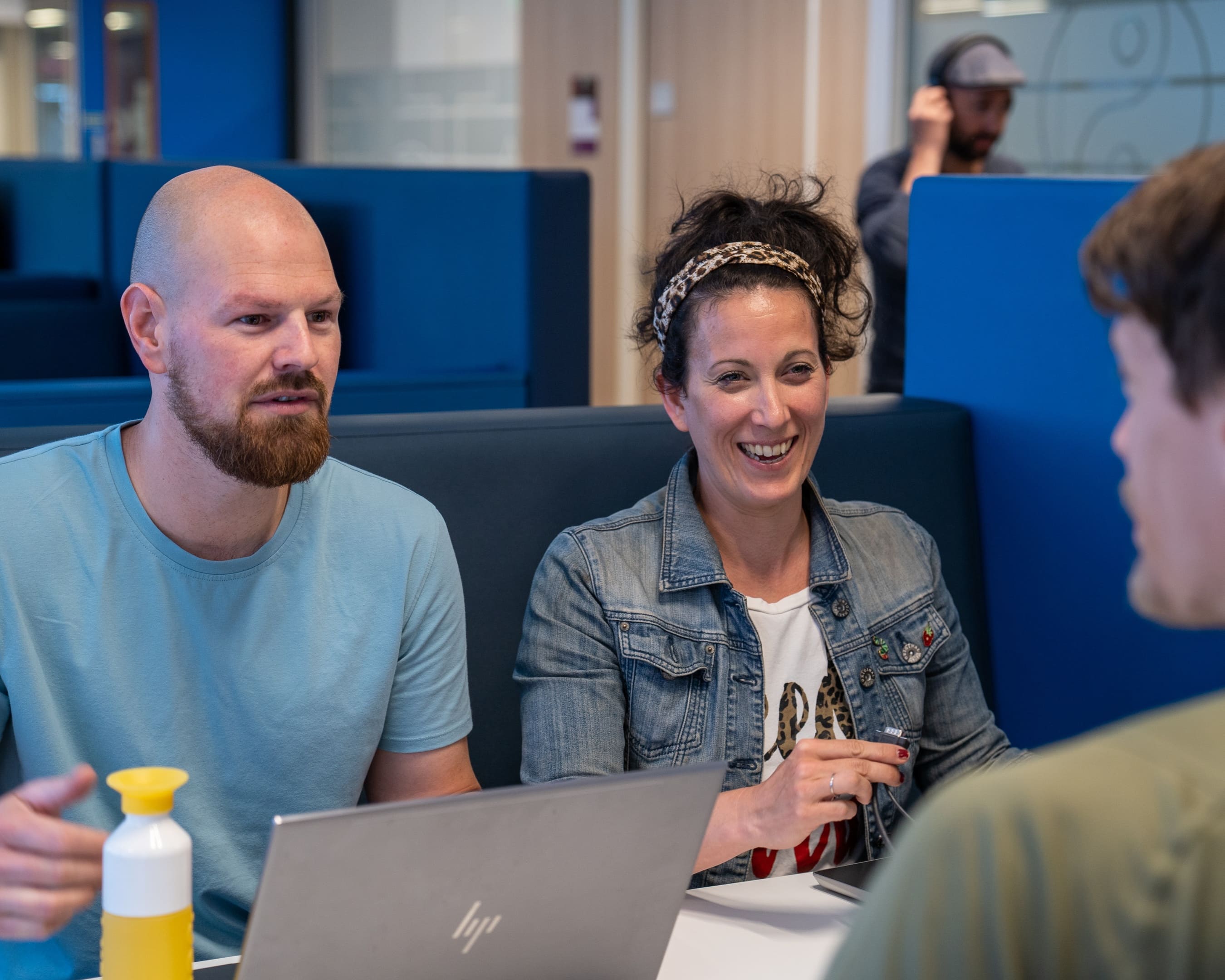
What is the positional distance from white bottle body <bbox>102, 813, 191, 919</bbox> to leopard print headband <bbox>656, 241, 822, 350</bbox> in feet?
3.00

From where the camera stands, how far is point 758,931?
111 centimetres

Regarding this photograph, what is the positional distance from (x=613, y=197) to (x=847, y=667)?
4727 mm

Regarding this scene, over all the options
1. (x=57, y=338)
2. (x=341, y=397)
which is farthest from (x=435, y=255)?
(x=57, y=338)

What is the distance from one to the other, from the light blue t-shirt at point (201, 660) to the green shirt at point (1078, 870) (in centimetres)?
89

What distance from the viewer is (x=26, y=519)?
1.20 metres

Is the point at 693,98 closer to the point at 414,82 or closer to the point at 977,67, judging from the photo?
the point at 414,82

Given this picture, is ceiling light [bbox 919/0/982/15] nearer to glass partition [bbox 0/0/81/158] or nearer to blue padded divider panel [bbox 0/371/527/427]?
blue padded divider panel [bbox 0/371/527/427]

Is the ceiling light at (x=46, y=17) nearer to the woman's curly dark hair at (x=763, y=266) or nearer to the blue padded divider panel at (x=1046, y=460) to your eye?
the blue padded divider panel at (x=1046, y=460)

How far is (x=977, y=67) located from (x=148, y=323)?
2.65 meters

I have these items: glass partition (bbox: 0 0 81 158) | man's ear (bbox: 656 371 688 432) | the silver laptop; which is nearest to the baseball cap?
man's ear (bbox: 656 371 688 432)

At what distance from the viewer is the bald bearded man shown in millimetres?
1200

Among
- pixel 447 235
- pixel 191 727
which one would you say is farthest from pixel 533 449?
pixel 447 235

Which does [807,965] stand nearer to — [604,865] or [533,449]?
[604,865]

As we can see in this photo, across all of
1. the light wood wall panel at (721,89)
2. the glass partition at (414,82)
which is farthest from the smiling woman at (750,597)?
the glass partition at (414,82)
